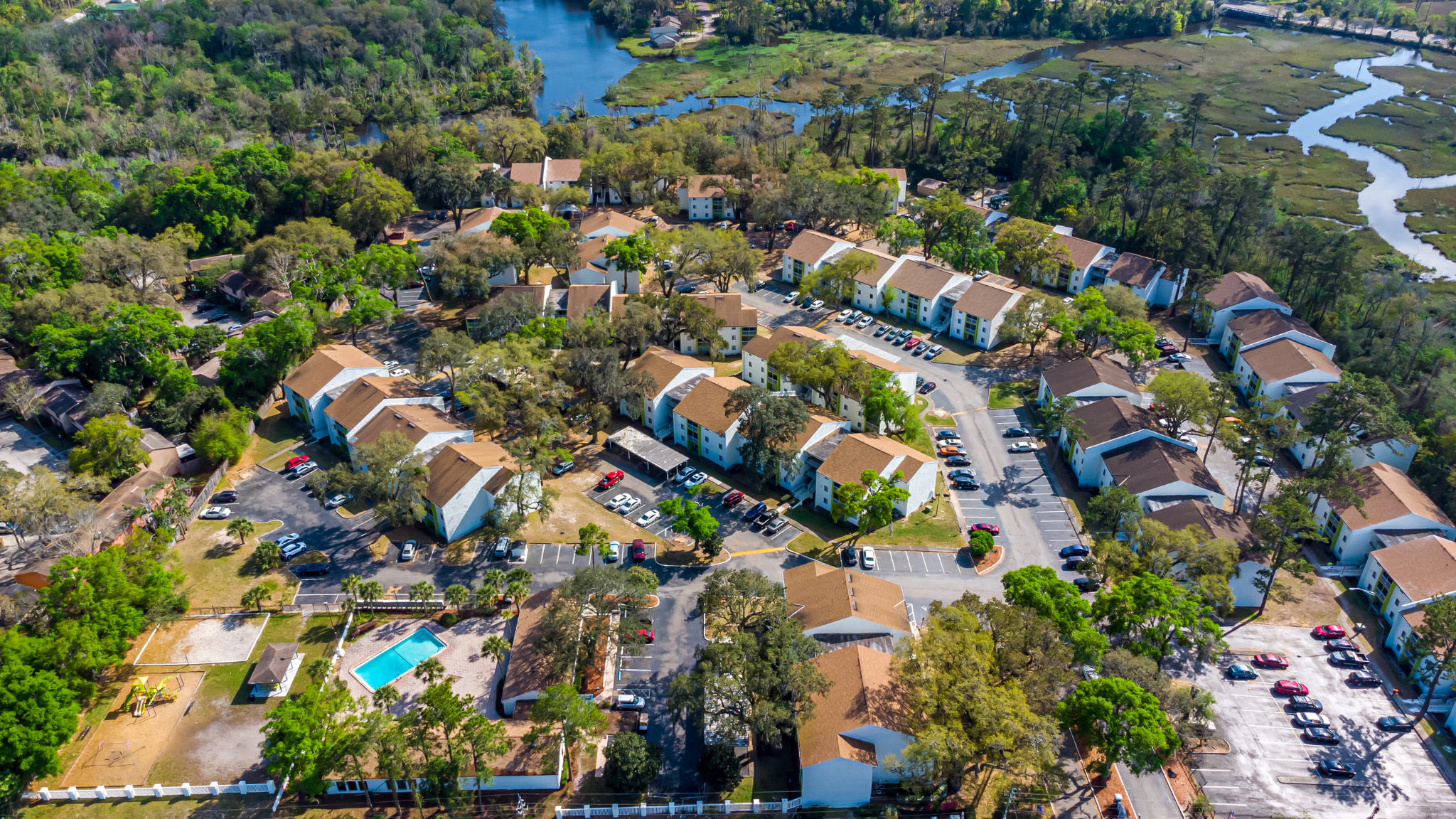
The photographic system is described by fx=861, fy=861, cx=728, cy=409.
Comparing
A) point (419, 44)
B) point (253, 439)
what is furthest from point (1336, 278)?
point (419, 44)

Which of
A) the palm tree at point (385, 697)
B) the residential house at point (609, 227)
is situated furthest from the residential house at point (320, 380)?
the residential house at point (609, 227)

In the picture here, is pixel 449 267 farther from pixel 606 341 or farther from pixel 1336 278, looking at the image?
pixel 1336 278

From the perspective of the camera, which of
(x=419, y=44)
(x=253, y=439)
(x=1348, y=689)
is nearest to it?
(x=1348, y=689)

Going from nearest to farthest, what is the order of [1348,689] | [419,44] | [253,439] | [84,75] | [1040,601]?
[1040,601] → [1348,689] → [253,439] → [84,75] → [419,44]

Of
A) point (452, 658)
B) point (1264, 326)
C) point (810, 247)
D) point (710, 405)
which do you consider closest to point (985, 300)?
point (810, 247)

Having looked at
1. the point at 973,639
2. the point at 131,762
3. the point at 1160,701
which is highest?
the point at 973,639

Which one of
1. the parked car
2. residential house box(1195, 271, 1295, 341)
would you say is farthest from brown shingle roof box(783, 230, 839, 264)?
the parked car

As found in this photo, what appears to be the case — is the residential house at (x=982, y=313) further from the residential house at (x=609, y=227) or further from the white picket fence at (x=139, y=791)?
the white picket fence at (x=139, y=791)

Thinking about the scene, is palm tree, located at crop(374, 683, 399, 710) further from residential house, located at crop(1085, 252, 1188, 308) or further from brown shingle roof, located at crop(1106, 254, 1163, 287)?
brown shingle roof, located at crop(1106, 254, 1163, 287)
